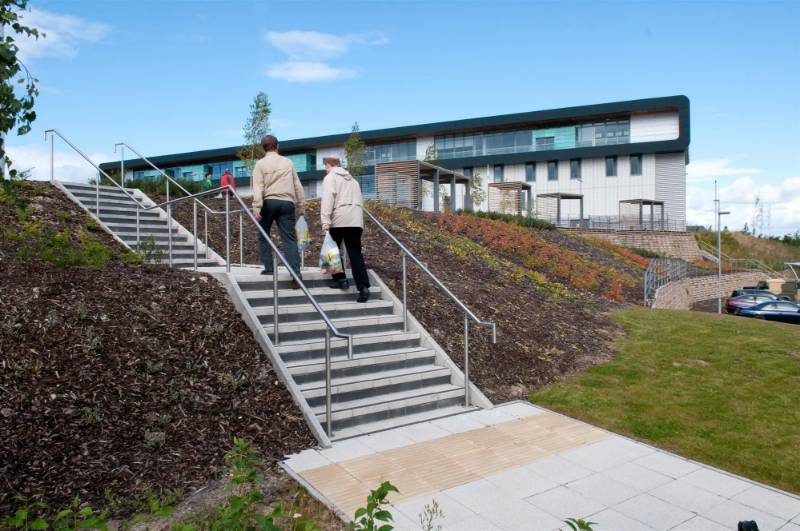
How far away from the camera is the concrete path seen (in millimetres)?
4348

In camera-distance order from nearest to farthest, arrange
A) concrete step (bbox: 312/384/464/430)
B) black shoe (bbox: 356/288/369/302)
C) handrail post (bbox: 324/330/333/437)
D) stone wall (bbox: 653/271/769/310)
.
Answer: handrail post (bbox: 324/330/333/437) → concrete step (bbox: 312/384/464/430) → black shoe (bbox: 356/288/369/302) → stone wall (bbox: 653/271/769/310)

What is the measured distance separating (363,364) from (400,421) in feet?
2.70

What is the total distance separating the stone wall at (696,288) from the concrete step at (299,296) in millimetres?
14607

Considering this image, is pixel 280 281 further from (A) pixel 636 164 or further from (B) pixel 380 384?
(A) pixel 636 164

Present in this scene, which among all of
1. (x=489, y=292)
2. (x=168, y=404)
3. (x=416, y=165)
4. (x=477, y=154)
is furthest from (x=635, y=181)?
(x=168, y=404)

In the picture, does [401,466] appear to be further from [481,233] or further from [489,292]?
[481,233]

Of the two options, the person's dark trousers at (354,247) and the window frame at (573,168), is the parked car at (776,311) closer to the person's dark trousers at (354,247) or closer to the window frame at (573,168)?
the person's dark trousers at (354,247)

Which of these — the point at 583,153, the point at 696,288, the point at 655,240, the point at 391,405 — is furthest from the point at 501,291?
the point at 583,153

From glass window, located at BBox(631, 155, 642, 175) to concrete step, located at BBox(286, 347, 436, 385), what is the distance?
37.7m

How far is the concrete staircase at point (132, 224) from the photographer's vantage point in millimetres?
10258

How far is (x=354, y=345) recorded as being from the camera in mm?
6988

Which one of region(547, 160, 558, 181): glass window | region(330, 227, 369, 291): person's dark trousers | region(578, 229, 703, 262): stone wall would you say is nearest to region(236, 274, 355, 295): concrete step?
region(330, 227, 369, 291): person's dark trousers

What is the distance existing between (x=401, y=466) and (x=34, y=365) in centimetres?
321

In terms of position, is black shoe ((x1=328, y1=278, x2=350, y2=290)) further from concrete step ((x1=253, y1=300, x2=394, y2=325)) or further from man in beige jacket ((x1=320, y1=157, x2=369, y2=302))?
man in beige jacket ((x1=320, y1=157, x2=369, y2=302))
